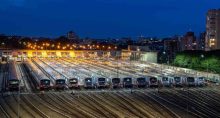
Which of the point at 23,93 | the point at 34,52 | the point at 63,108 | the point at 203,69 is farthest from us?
the point at 34,52

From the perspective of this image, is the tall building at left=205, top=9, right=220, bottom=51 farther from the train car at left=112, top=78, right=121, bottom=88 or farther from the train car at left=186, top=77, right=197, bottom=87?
the train car at left=112, top=78, right=121, bottom=88

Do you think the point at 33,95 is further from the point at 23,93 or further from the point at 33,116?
the point at 33,116

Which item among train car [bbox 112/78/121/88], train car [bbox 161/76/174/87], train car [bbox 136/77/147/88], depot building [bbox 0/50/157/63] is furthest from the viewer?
depot building [bbox 0/50/157/63]

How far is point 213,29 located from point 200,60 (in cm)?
4226

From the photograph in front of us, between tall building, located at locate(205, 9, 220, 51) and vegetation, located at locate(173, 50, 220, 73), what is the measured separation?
29266 mm

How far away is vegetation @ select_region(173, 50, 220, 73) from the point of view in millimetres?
73881

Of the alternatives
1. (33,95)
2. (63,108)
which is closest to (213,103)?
(63,108)

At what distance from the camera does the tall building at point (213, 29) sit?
117 m

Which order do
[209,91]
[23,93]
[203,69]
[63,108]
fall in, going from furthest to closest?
[203,69] < [209,91] < [23,93] < [63,108]

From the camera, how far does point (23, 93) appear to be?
49.4 metres

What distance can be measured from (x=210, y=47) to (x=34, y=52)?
43140 mm

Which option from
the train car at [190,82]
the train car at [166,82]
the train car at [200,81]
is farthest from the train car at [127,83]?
the train car at [200,81]

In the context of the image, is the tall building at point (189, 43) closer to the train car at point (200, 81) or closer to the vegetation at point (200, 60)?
the vegetation at point (200, 60)

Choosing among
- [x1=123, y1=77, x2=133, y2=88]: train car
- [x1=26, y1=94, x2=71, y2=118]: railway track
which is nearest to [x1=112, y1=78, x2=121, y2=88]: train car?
[x1=123, y1=77, x2=133, y2=88]: train car
